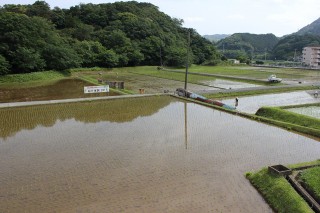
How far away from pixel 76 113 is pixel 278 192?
11.7 metres

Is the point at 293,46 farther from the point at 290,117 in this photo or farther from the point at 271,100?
the point at 290,117

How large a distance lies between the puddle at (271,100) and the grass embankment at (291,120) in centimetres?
138

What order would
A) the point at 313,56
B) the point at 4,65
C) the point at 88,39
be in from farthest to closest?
the point at 313,56, the point at 88,39, the point at 4,65

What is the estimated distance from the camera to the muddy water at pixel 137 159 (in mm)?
7324

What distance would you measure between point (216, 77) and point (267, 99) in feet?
48.1

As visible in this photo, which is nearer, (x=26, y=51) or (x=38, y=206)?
(x=38, y=206)

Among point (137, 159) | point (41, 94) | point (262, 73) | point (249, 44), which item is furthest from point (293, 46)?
point (137, 159)

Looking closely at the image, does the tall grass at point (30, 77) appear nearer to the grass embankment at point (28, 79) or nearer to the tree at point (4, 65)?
the grass embankment at point (28, 79)

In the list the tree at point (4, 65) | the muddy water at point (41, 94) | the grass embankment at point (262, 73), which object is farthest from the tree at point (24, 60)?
the grass embankment at point (262, 73)

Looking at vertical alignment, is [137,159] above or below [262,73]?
below

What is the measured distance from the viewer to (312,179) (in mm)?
7848

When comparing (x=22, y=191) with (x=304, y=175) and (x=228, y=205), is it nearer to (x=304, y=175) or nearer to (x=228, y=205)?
(x=228, y=205)

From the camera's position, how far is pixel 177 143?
11547 mm

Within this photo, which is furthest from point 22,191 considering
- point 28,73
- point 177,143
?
point 28,73
